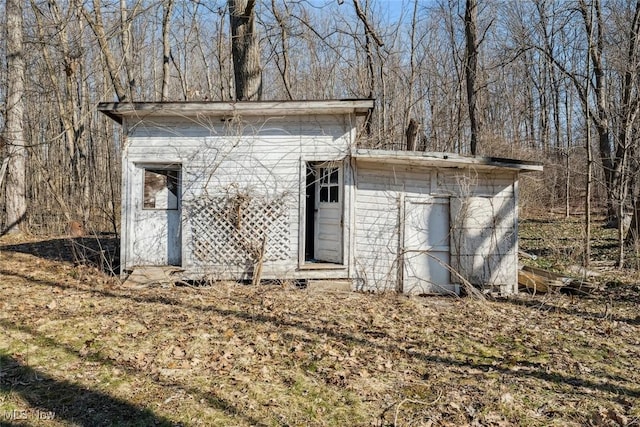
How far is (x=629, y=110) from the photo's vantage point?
31.3 feet

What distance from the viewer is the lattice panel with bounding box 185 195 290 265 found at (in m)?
8.46

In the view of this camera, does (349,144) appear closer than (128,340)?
No

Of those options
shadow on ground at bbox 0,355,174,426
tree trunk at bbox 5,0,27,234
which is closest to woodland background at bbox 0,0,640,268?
tree trunk at bbox 5,0,27,234

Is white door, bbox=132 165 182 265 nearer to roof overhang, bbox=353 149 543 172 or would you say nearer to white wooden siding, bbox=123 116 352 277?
white wooden siding, bbox=123 116 352 277

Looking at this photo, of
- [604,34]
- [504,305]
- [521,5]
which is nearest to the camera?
[504,305]

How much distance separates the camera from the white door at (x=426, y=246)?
870 centimetres

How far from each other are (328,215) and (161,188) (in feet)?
11.5

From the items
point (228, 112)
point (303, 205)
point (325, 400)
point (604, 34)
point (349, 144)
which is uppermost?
point (604, 34)

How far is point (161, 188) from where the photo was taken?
868 centimetres

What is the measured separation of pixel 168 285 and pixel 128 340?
289 centimetres

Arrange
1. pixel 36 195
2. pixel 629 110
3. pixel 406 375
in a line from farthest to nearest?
pixel 36 195, pixel 629 110, pixel 406 375

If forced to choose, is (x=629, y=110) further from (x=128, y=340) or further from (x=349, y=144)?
(x=128, y=340)

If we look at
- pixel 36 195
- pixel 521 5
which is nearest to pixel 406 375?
pixel 36 195

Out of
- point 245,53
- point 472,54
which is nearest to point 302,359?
point 245,53
